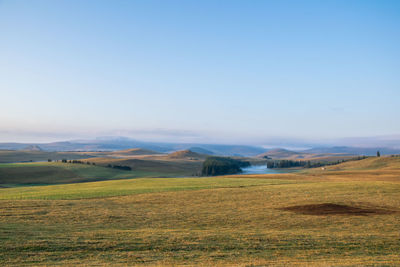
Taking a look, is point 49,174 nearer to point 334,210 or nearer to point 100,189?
point 100,189

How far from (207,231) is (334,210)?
46.2ft

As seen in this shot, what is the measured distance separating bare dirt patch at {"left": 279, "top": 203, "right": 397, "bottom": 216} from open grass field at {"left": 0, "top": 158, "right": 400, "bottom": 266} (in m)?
0.09

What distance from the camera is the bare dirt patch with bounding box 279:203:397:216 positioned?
27.4 metres

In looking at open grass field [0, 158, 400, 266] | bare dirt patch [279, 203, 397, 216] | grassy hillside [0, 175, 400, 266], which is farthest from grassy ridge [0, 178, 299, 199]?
bare dirt patch [279, 203, 397, 216]

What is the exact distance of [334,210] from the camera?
28609 millimetres

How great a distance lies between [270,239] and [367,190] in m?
28.4

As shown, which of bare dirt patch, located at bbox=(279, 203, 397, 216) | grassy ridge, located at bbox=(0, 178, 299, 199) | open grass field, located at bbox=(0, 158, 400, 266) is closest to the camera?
open grass field, located at bbox=(0, 158, 400, 266)

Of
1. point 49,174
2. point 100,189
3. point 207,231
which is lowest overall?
point 49,174

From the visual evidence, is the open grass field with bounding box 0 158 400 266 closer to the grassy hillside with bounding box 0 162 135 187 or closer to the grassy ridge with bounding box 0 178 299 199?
the grassy ridge with bounding box 0 178 299 199

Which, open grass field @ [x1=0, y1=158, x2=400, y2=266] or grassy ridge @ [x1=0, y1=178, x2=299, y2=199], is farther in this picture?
grassy ridge @ [x1=0, y1=178, x2=299, y2=199]

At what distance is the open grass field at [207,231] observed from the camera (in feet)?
50.9

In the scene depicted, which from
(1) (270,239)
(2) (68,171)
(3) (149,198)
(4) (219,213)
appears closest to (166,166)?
(2) (68,171)

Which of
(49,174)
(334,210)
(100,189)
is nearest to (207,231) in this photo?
(334,210)

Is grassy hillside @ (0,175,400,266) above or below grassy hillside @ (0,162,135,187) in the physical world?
above
